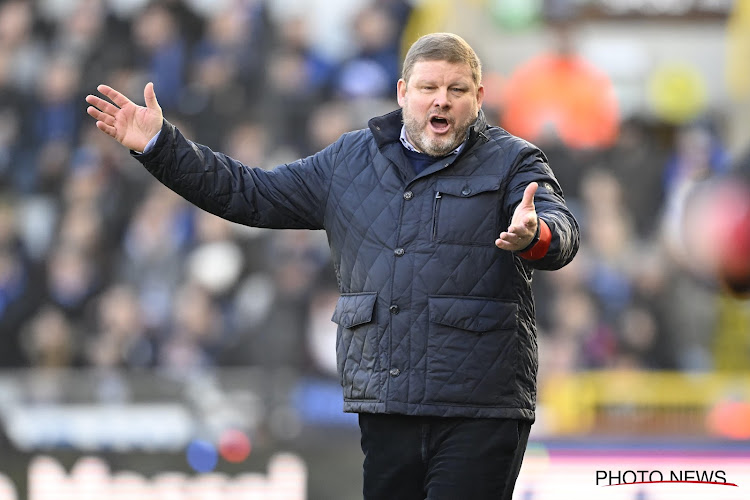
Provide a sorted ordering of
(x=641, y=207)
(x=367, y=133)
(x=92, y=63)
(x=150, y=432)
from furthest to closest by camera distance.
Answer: (x=92, y=63)
(x=641, y=207)
(x=150, y=432)
(x=367, y=133)

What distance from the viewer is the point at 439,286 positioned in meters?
3.90

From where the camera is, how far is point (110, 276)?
9.89 m

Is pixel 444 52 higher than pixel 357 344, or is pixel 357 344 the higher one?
pixel 444 52

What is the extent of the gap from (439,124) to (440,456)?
38.3 inches

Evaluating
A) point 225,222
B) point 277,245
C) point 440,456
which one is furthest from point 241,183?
point 225,222

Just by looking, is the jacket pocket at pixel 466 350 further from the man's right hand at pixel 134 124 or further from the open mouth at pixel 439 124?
the man's right hand at pixel 134 124

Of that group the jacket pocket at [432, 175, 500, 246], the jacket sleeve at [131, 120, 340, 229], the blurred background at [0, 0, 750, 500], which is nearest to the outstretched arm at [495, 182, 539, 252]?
the jacket pocket at [432, 175, 500, 246]

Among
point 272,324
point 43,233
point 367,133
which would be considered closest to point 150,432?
point 272,324

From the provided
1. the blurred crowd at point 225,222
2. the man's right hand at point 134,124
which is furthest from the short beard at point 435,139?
the blurred crowd at point 225,222

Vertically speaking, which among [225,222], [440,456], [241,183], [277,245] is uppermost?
[225,222]

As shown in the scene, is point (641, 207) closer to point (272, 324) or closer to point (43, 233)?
point (272, 324)

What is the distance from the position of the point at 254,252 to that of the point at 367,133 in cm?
551

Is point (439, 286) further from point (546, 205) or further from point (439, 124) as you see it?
point (439, 124)

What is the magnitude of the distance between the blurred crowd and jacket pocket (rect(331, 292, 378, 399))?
4.92m
